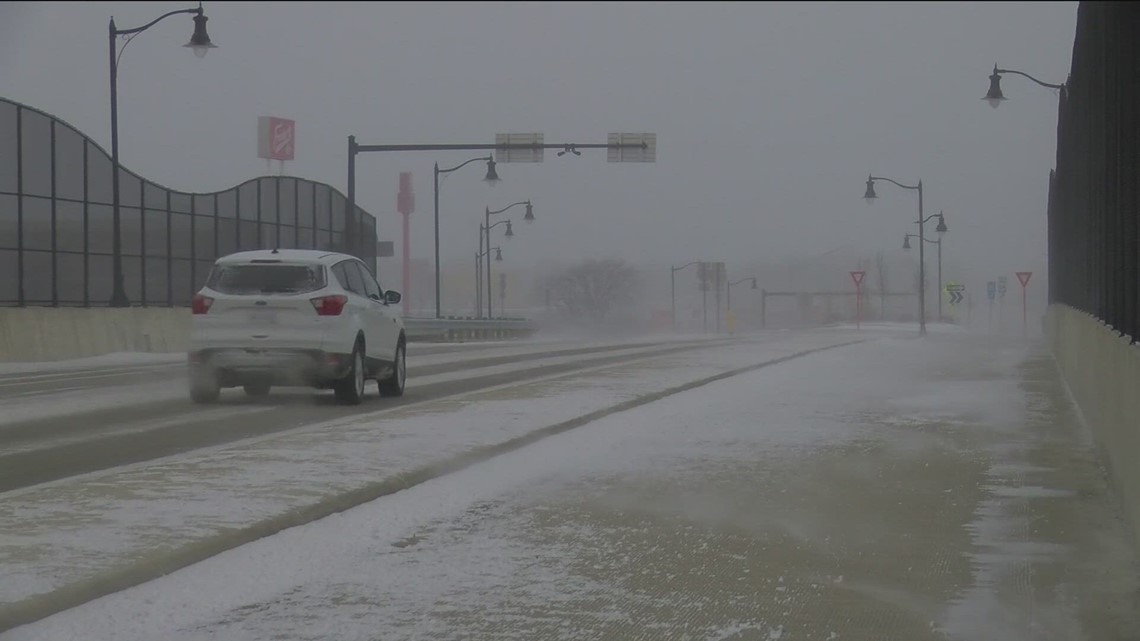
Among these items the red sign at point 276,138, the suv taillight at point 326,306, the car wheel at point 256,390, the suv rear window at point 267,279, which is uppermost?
the red sign at point 276,138

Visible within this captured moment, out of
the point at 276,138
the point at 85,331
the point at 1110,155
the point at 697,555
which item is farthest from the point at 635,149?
the point at 276,138

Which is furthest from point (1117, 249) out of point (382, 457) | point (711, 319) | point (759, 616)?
point (711, 319)

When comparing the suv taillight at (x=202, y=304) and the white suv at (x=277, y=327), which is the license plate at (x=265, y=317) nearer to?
the white suv at (x=277, y=327)

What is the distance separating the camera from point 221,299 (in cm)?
1811

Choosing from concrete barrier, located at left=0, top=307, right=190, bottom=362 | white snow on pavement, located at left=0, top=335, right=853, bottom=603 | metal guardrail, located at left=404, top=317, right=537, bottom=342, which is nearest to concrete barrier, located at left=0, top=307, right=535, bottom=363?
concrete barrier, located at left=0, top=307, right=190, bottom=362

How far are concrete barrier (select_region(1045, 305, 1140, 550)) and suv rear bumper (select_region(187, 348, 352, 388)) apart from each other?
814cm

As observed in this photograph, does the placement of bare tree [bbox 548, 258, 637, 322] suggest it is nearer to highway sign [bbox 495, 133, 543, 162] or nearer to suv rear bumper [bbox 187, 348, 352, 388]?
highway sign [bbox 495, 133, 543, 162]

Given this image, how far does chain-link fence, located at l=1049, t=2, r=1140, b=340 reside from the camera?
976 centimetres

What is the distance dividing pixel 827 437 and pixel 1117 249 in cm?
321

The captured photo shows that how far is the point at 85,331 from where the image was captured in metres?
34.3

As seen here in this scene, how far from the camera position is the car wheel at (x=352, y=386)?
18.3 meters

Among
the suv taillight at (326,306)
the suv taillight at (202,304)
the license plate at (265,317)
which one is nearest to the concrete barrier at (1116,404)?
the suv taillight at (326,306)

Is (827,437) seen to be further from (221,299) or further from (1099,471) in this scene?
(221,299)

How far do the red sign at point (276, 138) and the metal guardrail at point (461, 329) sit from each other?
5211cm
